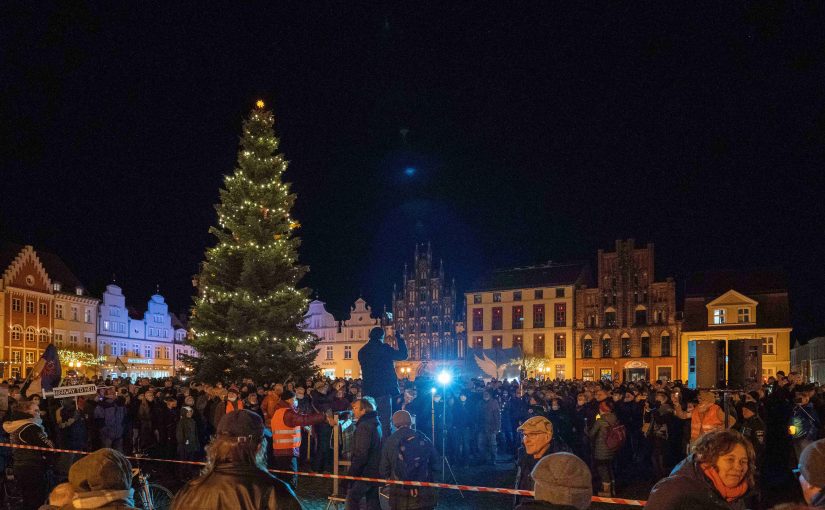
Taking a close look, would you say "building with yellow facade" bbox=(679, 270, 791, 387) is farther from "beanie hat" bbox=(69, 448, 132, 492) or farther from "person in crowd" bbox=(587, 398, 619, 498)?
"beanie hat" bbox=(69, 448, 132, 492)

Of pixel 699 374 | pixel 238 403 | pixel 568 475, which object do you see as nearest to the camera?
pixel 568 475

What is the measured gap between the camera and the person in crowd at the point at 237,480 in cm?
369

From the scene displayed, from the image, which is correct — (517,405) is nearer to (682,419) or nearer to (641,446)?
(641,446)

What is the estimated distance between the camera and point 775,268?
54.4 meters

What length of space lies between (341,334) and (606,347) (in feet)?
80.0

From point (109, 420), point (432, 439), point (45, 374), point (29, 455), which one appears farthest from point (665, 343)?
point (29, 455)

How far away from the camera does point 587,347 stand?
59.9m

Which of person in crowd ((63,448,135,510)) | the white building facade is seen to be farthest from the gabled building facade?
person in crowd ((63,448,135,510))

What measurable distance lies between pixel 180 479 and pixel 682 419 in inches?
364

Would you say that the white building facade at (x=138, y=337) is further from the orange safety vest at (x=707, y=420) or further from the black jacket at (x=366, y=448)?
the black jacket at (x=366, y=448)

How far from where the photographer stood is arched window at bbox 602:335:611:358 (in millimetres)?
58875

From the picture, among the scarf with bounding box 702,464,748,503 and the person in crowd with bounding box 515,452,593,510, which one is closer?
the person in crowd with bounding box 515,452,593,510

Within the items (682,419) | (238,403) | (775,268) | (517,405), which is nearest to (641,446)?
(517,405)

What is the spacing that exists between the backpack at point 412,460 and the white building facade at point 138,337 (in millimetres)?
54178
